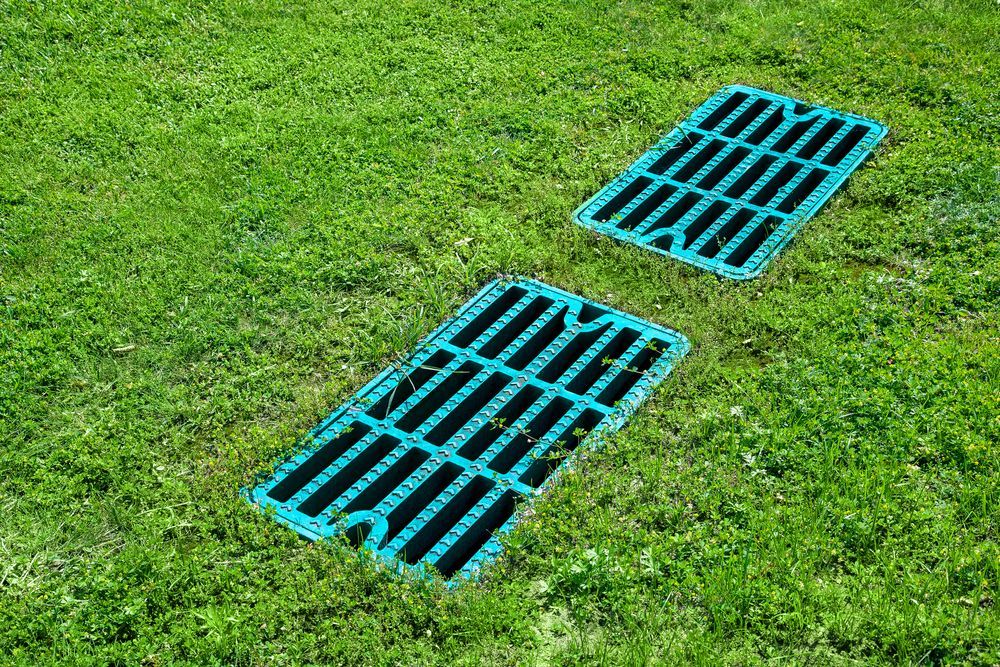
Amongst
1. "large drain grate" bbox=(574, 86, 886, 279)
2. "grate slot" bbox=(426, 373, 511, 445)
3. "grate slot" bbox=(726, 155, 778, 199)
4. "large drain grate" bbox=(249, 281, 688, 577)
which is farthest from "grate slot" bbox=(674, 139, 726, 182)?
"grate slot" bbox=(426, 373, 511, 445)

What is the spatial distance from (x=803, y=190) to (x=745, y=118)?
730 millimetres

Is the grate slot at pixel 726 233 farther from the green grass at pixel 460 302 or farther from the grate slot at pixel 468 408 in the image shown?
the grate slot at pixel 468 408

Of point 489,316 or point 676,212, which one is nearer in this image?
point 489,316

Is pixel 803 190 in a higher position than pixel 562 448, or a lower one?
higher

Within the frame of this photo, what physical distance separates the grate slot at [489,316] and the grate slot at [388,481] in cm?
62

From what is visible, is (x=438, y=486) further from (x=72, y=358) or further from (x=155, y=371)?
(x=72, y=358)

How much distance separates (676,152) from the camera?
552 centimetres

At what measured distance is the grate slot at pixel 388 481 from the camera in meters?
3.80

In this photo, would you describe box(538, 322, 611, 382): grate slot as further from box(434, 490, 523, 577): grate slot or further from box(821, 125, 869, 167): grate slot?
box(821, 125, 869, 167): grate slot

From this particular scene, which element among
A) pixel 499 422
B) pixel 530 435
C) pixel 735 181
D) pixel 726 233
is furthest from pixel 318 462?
pixel 735 181

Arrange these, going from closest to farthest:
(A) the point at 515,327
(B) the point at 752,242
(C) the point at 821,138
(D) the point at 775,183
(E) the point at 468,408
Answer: (E) the point at 468,408 → (A) the point at 515,327 → (B) the point at 752,242 → (D) the point at 775,183 → (C) the point at 821,138

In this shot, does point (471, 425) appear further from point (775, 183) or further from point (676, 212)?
point (775, 183)

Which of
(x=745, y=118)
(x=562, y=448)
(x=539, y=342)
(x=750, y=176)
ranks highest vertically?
(x=745, y=118)

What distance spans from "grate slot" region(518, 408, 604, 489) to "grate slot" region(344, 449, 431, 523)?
0.38 metres
